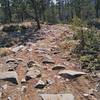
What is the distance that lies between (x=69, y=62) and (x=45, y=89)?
8.90ft

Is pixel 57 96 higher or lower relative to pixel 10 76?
lower

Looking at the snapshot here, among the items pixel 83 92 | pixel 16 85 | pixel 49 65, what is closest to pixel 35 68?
pixel 49 65

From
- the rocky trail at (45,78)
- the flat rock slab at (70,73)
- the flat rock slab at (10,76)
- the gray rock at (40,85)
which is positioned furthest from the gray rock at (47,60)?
the gray rock at (40,85)

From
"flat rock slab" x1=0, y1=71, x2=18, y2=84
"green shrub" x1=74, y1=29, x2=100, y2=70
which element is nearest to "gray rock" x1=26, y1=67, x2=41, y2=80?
"flat rock slab" x1=0, y1=71, x2=18, y2=84

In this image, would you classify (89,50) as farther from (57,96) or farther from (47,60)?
(57,96)

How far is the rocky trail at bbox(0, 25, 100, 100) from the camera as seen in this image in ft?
24.9

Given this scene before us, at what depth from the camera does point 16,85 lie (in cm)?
825

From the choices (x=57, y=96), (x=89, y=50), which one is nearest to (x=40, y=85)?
(x=57, y=96)

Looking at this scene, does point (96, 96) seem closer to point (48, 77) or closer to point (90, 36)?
point (48, 77)

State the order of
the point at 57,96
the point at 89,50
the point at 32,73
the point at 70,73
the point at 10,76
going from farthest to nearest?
the point at 89,50 → the point at 32,73 → the point at 70,73 → the point at 10,76 → the point at 57,96

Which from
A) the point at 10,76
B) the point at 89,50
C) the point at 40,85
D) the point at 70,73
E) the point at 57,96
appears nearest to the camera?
the point at 57,96

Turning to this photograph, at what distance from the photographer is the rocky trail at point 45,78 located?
758 cm

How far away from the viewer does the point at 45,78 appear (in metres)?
8.69

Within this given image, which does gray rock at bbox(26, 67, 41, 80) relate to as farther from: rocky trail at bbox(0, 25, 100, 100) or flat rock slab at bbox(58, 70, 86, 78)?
flat rock slab at bbox(58, 70, 86, 78)
